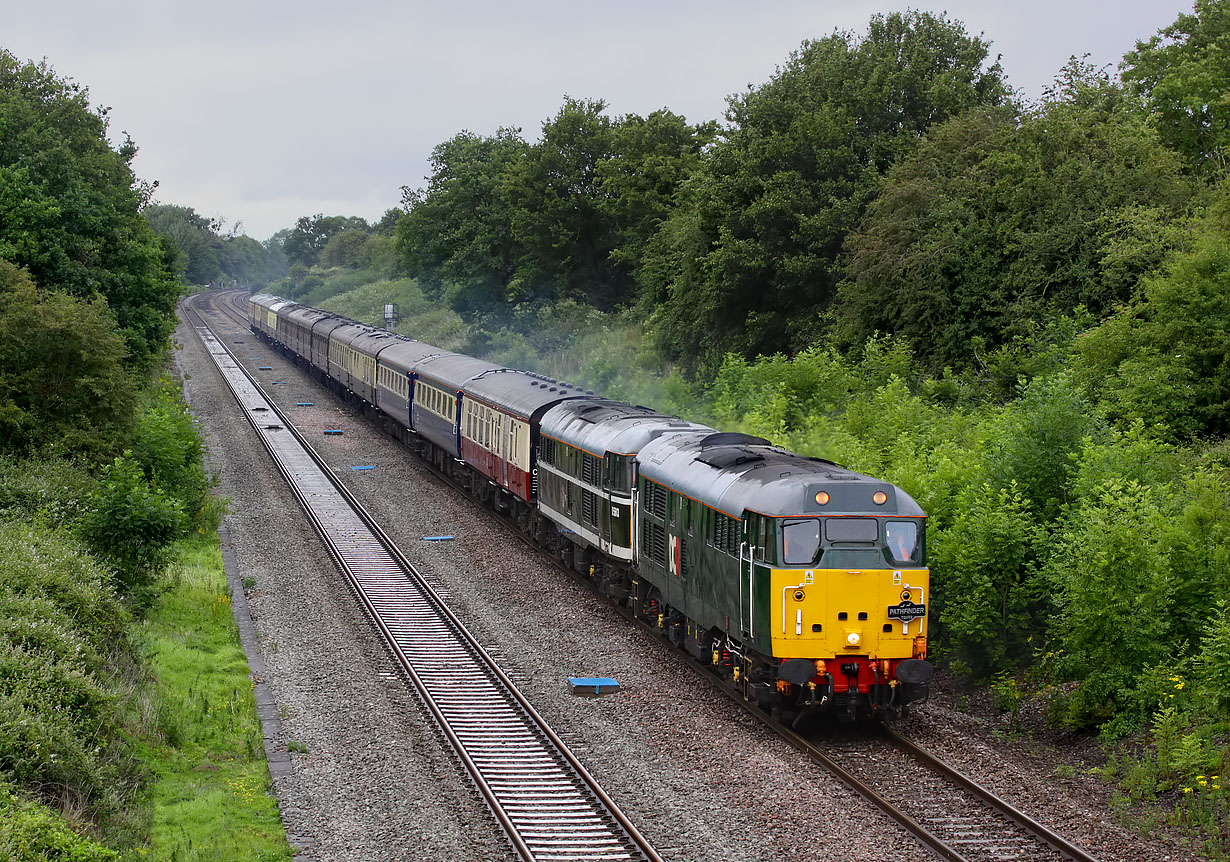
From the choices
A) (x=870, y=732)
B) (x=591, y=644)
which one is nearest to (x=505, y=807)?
(x=870, y=732)

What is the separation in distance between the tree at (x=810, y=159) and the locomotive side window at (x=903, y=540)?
24.0m

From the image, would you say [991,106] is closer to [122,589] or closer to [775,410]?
[775,410]

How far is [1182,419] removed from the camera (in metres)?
19.6

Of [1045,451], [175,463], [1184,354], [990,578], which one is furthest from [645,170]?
[990,578]

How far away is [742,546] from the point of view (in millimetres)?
14945

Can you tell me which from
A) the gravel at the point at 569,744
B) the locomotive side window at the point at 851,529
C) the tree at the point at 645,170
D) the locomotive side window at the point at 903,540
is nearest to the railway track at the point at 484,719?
the gravel at the point at 569,744

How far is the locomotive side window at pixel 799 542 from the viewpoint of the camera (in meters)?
14.2

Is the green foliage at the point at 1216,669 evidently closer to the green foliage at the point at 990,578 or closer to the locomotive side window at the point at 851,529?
the green foliage at the point at 990,578

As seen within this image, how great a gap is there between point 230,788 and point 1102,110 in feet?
91.7

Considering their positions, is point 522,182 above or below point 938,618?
above

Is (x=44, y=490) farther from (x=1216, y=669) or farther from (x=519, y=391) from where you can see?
(x=1216, y=669)

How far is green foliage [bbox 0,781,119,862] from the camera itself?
910 cm

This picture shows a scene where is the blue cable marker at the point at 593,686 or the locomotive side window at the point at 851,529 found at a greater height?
the locomotive side window at the point at 851,529

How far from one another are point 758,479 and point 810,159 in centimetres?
2624
